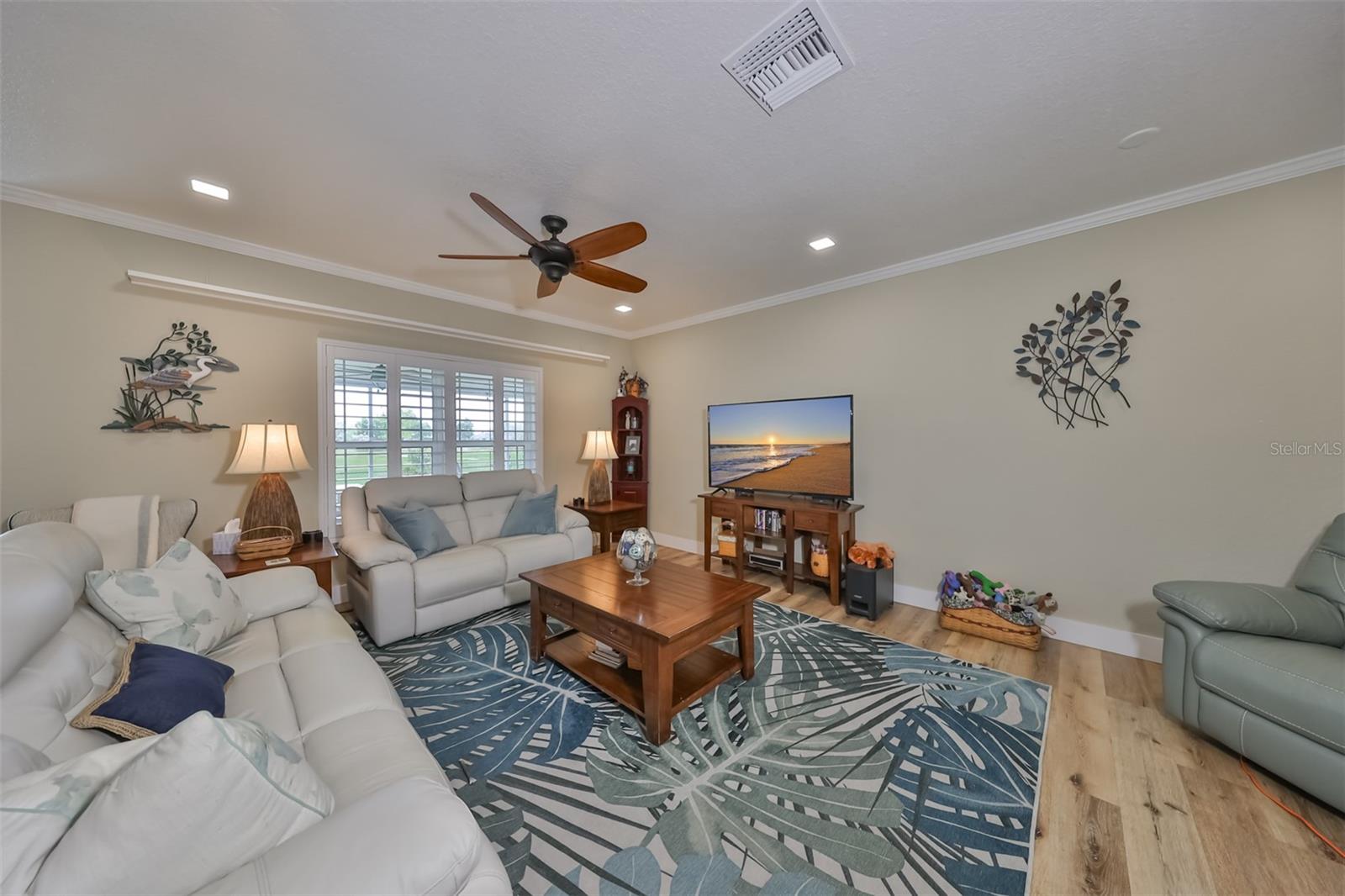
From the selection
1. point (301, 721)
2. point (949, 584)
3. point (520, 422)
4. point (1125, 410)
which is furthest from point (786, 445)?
point (301, 721)

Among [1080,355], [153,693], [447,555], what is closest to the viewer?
[153,693]

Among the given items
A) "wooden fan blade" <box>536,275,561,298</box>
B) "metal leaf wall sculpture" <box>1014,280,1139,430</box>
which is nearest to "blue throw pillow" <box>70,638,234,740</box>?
"wooden fan blade" <box>536,275,561,298</box>

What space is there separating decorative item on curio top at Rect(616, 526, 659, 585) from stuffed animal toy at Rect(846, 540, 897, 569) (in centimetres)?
172

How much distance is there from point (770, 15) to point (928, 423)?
2.78 meters

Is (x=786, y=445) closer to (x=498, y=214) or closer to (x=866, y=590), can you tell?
(x=866, y=590)

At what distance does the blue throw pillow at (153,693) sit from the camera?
1.10 m

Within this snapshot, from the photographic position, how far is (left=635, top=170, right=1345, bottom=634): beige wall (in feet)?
7.40

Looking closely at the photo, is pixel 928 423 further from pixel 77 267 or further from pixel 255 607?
pixel 77 267

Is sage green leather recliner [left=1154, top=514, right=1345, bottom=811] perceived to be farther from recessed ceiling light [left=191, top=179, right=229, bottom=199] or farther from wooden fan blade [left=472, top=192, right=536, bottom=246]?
recessed ceiling light [left=191, top=179, right=229, bottom=199]

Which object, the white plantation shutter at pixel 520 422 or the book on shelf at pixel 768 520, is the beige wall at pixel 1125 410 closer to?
the book on shelf at pixel 768 520

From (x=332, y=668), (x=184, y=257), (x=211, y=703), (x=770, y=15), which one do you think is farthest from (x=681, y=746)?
(x=184, y=257)

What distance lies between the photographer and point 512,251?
3.20m

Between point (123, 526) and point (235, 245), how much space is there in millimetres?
1861

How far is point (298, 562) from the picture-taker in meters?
2.71
